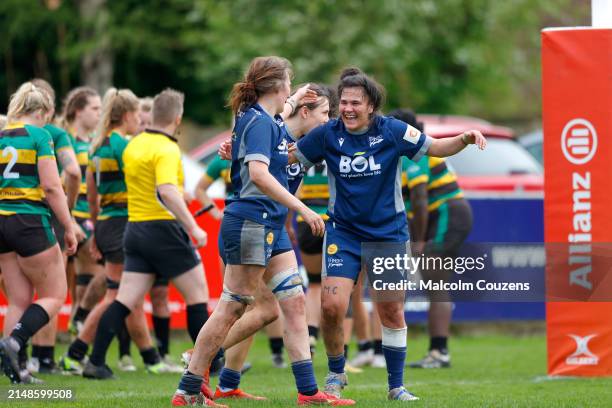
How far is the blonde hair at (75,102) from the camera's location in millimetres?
10711

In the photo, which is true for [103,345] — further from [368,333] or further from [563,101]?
[563,101]

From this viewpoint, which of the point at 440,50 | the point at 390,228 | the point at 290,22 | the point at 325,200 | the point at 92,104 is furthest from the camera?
the point at 440,50

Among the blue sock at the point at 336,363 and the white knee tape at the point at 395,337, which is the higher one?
the white knee tape at the point at 395,337

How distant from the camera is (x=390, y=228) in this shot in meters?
7.57

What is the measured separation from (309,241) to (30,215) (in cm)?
247

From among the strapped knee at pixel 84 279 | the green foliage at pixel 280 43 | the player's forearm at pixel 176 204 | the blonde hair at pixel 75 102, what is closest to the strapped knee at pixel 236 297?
the player's forearm at pixel 176 204

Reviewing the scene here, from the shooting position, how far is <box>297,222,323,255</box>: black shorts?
10195mm

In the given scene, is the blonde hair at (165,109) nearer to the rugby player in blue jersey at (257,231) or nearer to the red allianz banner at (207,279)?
the rugby player in blue jersey at (257,231)

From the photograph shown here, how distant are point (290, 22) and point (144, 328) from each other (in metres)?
13.6

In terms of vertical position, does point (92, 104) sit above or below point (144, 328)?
above

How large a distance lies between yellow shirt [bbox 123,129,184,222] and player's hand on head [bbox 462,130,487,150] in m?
2.60

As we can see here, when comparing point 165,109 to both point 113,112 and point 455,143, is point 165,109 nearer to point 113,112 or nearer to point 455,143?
point 113,112

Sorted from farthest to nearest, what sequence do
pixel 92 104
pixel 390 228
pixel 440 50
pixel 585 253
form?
pixel 440 50 < pixel 92 104 < pixel 585 253 < pixel 390 228

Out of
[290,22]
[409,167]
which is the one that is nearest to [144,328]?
[409,167]
